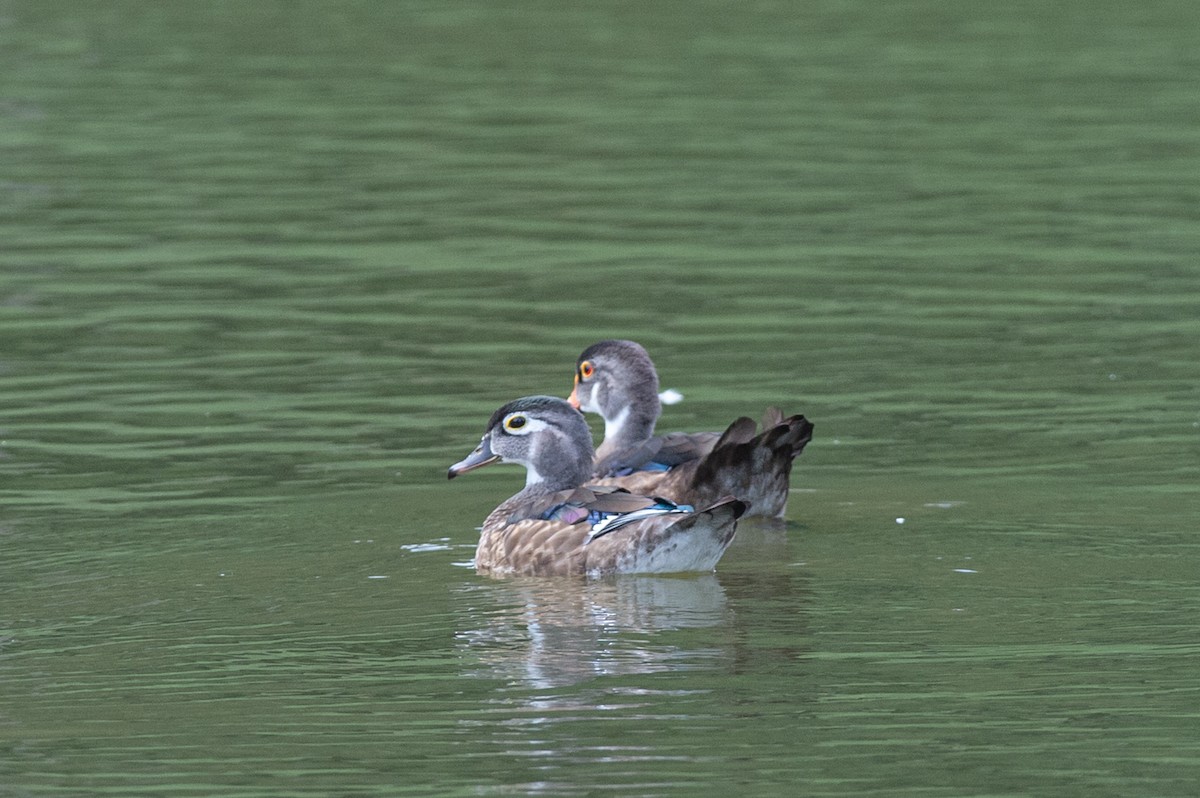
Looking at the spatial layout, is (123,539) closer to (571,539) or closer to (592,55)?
(571,539)

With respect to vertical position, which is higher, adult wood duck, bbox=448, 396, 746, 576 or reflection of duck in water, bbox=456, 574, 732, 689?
adult wood duck, bbox=448, 396, 746, 576

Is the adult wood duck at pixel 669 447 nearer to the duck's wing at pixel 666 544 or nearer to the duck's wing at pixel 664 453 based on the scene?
the duck's wing at pixel 664 453

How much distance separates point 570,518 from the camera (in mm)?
12180

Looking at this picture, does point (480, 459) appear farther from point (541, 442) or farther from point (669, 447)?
point (669, 447)

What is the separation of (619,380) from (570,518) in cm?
247

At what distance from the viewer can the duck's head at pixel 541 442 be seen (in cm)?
1283

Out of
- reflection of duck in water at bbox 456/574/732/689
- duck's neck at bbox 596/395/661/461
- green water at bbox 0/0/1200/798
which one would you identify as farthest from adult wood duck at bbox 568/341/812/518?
reflection of duck in water at bbox 456/574/732/689

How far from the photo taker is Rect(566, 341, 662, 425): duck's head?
14492 millimetres

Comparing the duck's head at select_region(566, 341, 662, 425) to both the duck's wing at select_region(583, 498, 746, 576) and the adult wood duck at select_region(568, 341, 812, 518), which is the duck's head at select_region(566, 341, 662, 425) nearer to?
the adult wood duck at select_region(568, 341, 812, 518)

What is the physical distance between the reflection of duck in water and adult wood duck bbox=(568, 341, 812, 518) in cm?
99

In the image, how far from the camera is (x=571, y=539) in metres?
12.1

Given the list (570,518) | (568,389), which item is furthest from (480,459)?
(568,389)

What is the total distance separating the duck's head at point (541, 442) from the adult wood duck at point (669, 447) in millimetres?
628

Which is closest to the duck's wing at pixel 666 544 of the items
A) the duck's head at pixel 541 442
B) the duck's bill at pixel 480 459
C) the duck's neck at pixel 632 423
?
the duck's head at pixel 541 442
